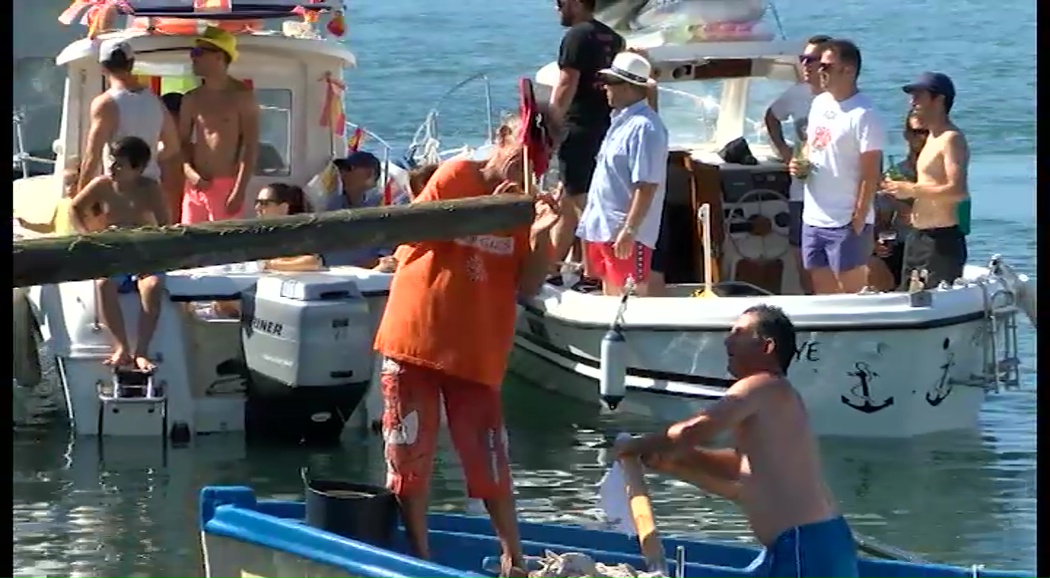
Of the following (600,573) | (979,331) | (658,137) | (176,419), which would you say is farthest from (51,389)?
(600,573)

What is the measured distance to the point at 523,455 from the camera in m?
11.5

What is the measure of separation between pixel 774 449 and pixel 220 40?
6232 mm

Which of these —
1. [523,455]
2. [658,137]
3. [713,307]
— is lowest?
[523,455]

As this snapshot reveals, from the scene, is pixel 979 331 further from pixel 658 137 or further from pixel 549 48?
pixel 549 48

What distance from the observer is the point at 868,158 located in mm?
11234

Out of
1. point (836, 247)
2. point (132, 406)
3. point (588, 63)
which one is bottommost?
point (132, 406)

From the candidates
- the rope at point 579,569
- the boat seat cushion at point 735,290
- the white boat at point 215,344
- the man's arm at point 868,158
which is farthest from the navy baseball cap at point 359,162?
the rope at point 579,569

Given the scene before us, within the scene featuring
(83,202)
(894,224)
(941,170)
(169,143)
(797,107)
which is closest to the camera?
(83,202)

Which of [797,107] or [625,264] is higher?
[797,107]

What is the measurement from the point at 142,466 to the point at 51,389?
1.89 metres

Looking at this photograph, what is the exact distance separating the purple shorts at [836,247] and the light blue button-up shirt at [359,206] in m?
2.00

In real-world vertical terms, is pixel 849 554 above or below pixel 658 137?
below

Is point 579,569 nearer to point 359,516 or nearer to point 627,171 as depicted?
point 359,516

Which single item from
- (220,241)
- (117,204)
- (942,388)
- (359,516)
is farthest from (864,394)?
(220,241)
